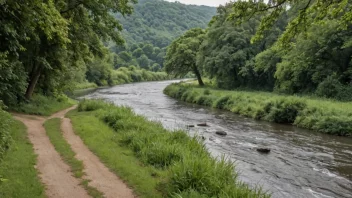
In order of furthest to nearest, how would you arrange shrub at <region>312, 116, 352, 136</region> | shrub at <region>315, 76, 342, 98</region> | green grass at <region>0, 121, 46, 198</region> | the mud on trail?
shrub at <region>315, 76, 342, 98</region>, shrub at <region>312, 116, 352, 136</region>, the mud on trail, green grass at <region>0, 121, 46, 198</region>

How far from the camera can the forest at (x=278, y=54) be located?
11459 millimetres

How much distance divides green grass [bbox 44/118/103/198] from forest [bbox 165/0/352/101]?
704 cm

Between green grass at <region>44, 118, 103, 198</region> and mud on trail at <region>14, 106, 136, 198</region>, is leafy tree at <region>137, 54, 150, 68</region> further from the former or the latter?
mud on trail at <region>14, 106, 136, 198</region>

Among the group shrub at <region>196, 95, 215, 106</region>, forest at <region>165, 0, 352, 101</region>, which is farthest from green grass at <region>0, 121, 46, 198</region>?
shrub at <region>196, 95, 215, 106</region>

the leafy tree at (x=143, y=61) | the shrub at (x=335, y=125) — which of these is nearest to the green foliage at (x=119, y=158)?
the shrub at (x=335, y=125)

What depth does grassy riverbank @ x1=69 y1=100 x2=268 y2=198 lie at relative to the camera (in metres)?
9.11

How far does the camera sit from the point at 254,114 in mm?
29453

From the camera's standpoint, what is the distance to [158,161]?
12047 millimetres

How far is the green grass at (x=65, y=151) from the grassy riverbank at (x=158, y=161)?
3.34 feet

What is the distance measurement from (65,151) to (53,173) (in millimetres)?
2839

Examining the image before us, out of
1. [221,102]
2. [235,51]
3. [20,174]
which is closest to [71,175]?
[20,174]

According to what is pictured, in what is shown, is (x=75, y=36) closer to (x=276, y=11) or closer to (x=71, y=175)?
(x=71, y=175)

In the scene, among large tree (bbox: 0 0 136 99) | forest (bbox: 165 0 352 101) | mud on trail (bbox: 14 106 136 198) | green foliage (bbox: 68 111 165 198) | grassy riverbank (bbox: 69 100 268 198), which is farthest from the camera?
large tree (bbox: 0 0 136 99)

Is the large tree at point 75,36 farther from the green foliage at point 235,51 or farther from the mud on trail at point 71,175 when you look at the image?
the green foliage at point 235,51
